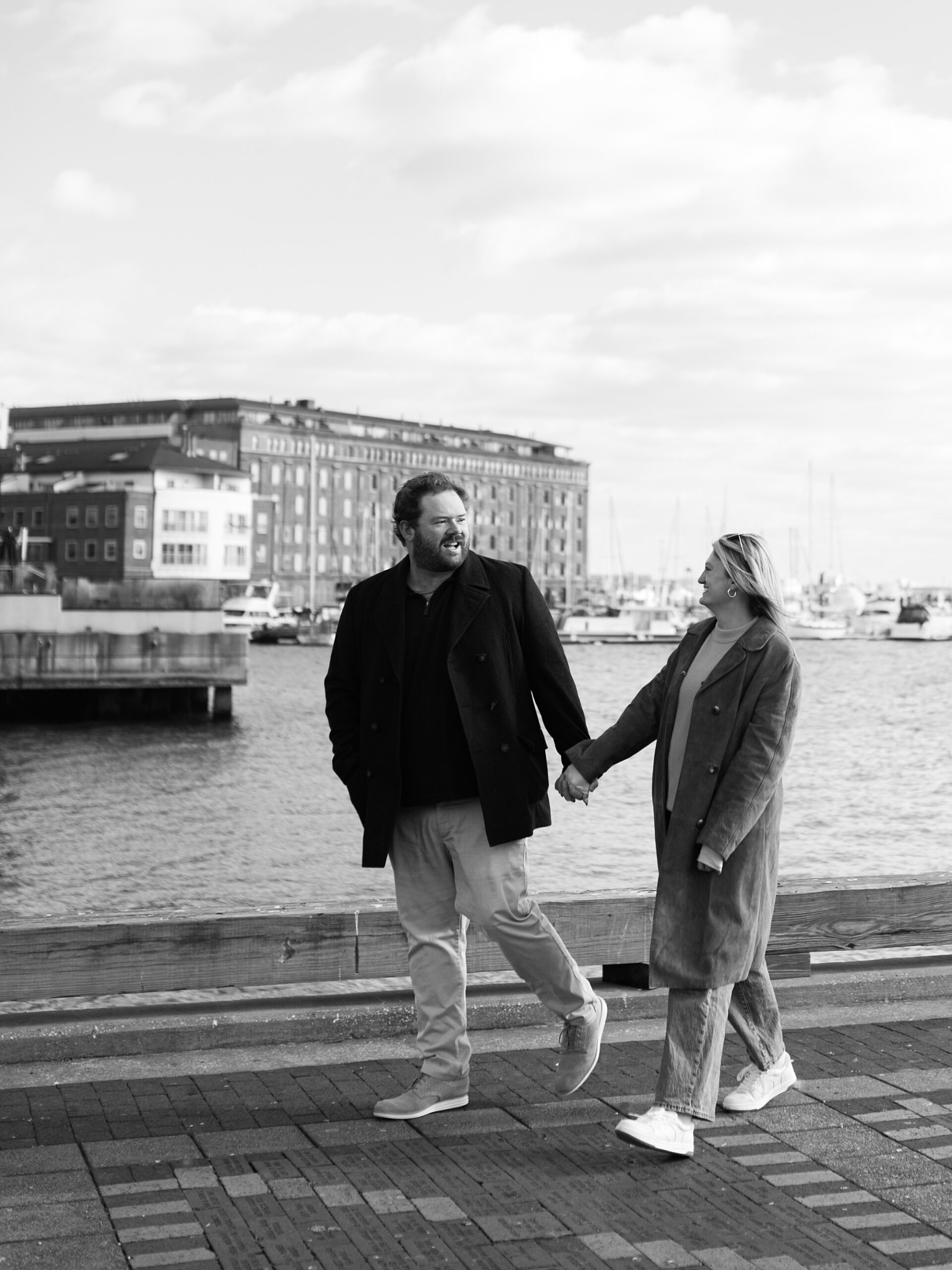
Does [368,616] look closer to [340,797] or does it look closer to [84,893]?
[84,893]

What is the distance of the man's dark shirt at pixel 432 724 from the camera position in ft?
19.2

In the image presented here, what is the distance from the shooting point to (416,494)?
583 cm

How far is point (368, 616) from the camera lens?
6.05 m

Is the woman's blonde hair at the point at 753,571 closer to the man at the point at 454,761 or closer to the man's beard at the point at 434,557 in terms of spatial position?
the man at the point at 454,761

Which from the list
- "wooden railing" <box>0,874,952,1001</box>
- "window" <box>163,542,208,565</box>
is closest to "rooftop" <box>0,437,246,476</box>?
"window" <box>163,542,208,565</box>

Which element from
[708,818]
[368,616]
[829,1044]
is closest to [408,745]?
[368,616]

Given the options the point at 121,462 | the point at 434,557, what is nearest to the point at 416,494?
the point at 434,557

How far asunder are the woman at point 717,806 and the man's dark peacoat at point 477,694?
0.46m

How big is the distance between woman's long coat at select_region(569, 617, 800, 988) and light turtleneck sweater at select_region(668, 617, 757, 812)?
0.15ft

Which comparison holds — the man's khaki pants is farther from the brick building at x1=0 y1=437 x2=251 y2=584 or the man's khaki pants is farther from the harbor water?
the brick building at x1=0 y1=437 x2=251 y2=584

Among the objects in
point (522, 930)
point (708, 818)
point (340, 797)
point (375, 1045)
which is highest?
point (708, 818)

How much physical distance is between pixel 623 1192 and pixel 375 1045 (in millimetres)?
1908

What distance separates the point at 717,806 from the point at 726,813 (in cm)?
4

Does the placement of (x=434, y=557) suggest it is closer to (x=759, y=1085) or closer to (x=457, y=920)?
(x=457, y=920)
